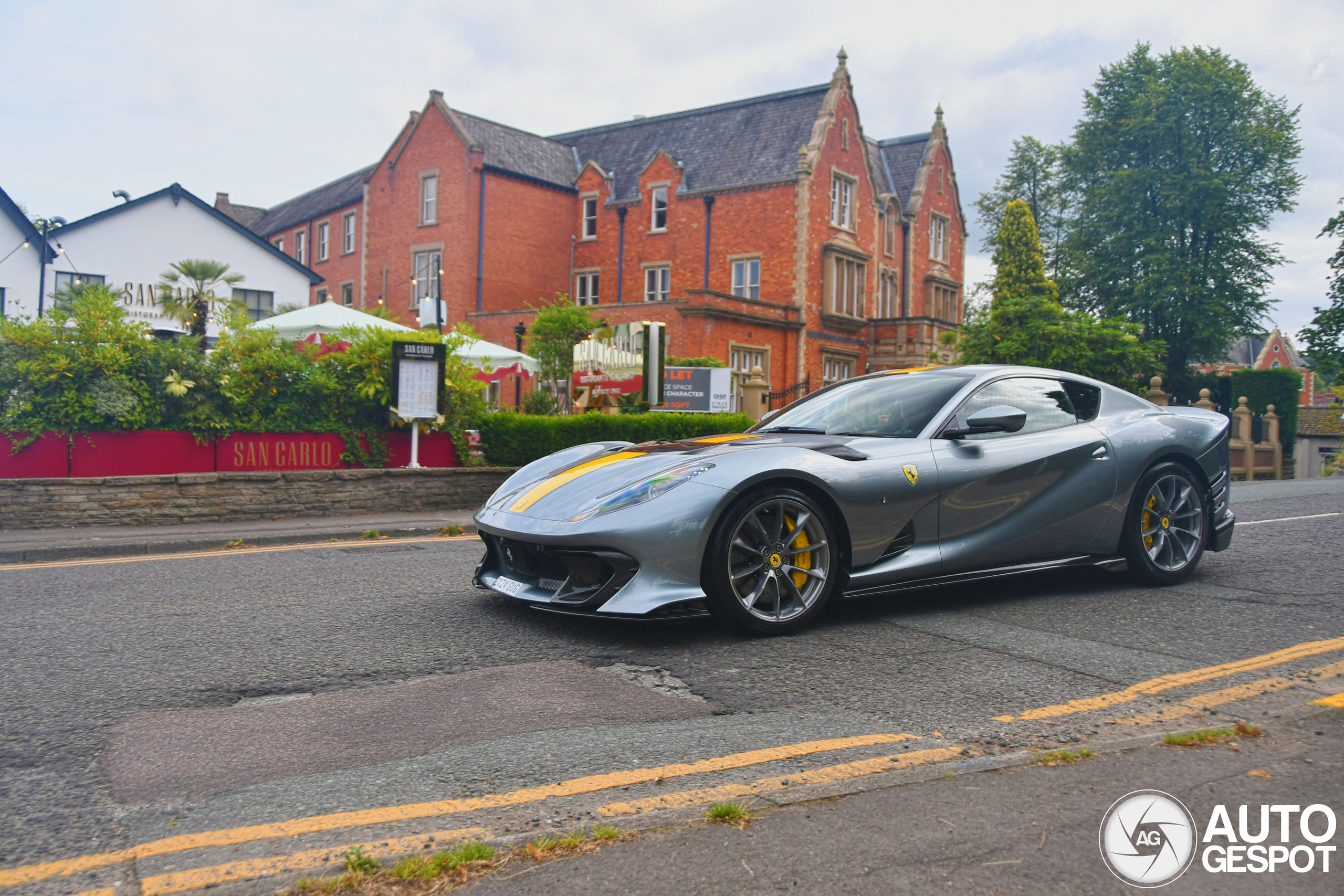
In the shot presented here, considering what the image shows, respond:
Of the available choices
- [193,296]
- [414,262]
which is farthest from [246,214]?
[193,296]

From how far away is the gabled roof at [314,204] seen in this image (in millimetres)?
44625

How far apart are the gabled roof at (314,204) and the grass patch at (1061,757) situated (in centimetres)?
4357

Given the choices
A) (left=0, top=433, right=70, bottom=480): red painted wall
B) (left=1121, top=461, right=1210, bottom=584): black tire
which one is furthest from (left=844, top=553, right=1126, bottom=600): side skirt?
(left=0, top=433, right=70, bottom=480): red painted wall

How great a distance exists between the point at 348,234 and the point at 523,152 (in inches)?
379

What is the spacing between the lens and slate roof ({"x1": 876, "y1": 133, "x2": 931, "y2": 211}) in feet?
146

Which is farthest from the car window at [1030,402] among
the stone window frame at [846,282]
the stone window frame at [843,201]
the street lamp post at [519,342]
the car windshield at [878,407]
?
the stone window frame at [843,201]

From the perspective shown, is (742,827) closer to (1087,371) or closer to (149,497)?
(149,497)

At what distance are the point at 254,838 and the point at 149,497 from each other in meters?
8.58

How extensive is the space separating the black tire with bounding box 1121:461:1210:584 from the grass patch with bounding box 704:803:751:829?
4425 millimetres

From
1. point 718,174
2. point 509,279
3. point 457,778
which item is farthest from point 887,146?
point 457,778

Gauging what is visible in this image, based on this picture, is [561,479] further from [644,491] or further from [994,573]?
[994,573]

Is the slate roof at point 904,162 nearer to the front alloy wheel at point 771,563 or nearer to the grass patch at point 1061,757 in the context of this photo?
the front alloy wheel at point 771,563

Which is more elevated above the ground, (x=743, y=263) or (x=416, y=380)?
(x=743, y=263)

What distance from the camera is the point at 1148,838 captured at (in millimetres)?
2674
